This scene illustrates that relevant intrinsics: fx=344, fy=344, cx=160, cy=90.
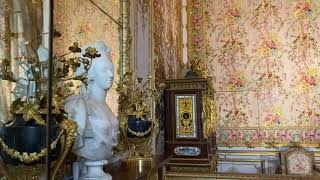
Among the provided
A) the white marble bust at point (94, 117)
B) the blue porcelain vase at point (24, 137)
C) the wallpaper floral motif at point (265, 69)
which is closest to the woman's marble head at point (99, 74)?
the white marble bust at point (94, 117)

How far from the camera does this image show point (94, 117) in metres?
1.59

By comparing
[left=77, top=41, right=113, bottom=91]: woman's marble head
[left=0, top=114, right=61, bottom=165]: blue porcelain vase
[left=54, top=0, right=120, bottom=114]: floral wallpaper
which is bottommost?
[left=0, top=114, right=61, bottom=165]: blue porcelain vase

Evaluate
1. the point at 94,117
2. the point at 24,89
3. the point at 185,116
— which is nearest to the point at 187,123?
the point at 185,116

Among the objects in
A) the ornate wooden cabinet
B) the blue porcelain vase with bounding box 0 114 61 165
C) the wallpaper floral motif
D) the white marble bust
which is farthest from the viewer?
the wallpaper floral motif

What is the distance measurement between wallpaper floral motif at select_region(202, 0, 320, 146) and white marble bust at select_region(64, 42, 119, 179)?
154 inches

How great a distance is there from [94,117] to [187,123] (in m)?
2.61

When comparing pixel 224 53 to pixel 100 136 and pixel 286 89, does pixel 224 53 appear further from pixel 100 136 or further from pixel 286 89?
pixel 100 136

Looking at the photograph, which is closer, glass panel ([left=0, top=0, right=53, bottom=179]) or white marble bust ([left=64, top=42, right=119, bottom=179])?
glass panel ([left=0, top=0, right=53, bottom=179])

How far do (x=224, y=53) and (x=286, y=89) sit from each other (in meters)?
1.09

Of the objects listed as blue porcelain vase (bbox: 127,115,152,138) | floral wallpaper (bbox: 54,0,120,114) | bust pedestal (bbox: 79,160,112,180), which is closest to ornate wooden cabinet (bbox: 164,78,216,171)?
floral wallpaper (bbox: 54,0,120,114)

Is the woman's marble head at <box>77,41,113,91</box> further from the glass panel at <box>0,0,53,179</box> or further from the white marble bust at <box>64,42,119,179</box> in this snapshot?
the glass panel at <box>0,0,53,179</box>

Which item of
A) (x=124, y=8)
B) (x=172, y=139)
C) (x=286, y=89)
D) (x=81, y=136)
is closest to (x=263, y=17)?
(x=286, y=89)

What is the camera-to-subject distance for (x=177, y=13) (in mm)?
5242

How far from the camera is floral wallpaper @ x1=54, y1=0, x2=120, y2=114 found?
1898mm
